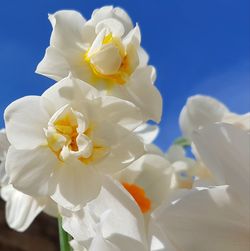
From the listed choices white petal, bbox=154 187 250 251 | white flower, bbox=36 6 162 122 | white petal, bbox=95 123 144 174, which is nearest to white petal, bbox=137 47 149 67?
white flower, bbox=36 6 162 122

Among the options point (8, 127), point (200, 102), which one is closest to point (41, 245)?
point (200, 102)

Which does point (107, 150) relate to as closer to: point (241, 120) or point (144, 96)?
point (144, 96)

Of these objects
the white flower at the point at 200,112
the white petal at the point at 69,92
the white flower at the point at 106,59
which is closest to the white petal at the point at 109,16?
the white flower at the point at 106,59

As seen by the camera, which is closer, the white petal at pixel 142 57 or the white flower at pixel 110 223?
the white flower at pixel 110 223

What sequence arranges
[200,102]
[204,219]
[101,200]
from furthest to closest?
1. [200,102]
2. [101,200]
3. [204,219]

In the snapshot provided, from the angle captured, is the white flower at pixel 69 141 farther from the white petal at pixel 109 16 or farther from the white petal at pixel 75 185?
the white petal at pixel 109 16

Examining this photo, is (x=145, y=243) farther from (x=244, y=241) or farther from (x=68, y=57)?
(x=68, y=57)

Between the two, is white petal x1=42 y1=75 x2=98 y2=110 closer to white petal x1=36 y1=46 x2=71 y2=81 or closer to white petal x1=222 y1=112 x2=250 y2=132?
white petal x1=36 y1=46 x2=71 y2=81
